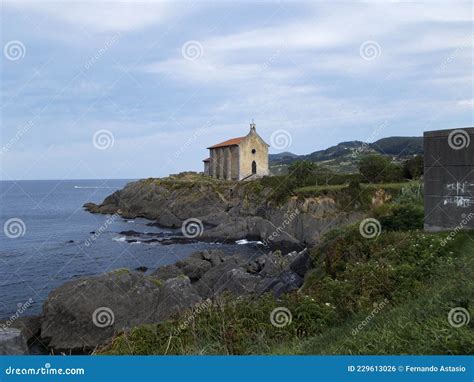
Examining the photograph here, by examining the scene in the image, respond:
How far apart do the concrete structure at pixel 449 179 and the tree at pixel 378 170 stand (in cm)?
3585

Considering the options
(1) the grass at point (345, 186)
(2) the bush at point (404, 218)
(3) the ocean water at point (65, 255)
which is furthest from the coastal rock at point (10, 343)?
(1) the grass at point (345, 186)

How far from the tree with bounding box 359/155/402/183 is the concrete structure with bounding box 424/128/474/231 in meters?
35.9

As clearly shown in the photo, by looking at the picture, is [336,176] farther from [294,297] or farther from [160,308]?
[294,297]

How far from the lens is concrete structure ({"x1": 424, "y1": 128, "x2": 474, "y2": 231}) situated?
14.4 metres

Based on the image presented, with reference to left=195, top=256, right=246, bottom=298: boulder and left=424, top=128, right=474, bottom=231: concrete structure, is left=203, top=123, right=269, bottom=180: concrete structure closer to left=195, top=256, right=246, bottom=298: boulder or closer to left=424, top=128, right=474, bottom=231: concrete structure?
left=195, top=256, right=246, bottom=298: boulder

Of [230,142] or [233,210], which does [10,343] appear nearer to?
[233,210]

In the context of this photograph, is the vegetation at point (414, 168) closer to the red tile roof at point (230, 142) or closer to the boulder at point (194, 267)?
the boulder at point (194, 267)

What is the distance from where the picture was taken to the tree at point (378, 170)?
4994 cm

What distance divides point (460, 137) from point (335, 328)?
846 cm

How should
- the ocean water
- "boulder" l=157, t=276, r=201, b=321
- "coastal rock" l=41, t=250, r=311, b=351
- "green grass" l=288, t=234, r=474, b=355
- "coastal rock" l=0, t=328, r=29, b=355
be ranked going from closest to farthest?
"green grass" l=288, t=234, r=474, b=355 → "coastal rock" l=0, t=328, r=29, b=355 → "boulder" l=157, t=276, r=201, b=321 → "coastal rock" l=41, t=250, r=311, b=351 → the ocean water

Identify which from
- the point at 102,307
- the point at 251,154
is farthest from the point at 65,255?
the point at 251,154

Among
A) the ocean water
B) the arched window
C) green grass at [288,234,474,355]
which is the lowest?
the ocean water

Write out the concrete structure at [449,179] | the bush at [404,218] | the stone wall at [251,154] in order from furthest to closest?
the stone wall at [251,154] < the bush at [404,218] < the concrete structure at [449,179]

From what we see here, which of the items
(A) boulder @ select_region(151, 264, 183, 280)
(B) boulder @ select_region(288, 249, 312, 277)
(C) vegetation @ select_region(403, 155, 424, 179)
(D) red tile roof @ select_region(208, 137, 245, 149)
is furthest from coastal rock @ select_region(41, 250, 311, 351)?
(D) red tile roof @ select_region(208, 137, 245, 149)
